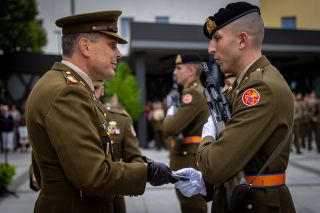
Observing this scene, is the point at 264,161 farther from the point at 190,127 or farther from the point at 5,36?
the point at 5,36

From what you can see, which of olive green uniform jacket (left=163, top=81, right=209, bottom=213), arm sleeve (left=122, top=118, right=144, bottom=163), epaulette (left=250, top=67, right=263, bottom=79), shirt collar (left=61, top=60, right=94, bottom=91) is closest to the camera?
epaulette (left=250, top=67, right=263, bottom=79)

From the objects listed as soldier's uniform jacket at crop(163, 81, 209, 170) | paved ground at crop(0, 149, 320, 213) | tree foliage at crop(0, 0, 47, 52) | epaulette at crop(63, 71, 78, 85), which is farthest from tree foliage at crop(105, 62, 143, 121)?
epaulette at crop(63, 71, 78, 85)

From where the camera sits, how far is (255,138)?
7.16ft

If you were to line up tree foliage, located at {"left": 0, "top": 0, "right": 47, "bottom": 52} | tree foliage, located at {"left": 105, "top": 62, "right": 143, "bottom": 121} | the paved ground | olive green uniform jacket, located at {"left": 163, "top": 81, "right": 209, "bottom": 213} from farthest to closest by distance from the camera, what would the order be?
tree foliage, located at {"left": 0, "top": 0, "right": 47, "bottom": 52} → tree foliage, located at {"left": 105, "top": 62, "right": 143, "bottom": 121} → the paved ground → olive green uniform jacket, located at {"left": 163, "top": 81, "right": 209, "bottom": 213}

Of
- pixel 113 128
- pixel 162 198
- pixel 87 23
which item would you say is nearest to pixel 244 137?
pixel 87 23

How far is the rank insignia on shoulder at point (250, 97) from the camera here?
2.20 m

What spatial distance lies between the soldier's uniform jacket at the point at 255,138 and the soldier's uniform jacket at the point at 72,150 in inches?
16.5

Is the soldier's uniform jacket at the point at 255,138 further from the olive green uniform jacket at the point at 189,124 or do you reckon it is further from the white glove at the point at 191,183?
the olive green uniform jacket at the point at 189,124

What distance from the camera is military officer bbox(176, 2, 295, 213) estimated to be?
219 cm

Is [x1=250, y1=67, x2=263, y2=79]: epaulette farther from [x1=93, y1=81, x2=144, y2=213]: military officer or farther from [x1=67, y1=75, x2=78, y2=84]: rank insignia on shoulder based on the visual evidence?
[x1=93, y1=81, x2=144, y2=213]: military officer

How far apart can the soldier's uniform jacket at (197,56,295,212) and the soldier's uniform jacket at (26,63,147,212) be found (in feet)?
1.37

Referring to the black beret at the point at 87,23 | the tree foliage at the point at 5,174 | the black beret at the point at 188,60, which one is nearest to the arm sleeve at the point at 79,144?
the black beret at the point at 87,23

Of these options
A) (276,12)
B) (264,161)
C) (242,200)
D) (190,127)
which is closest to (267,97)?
(264,161)

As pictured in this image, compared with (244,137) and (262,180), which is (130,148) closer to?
(262,180)
